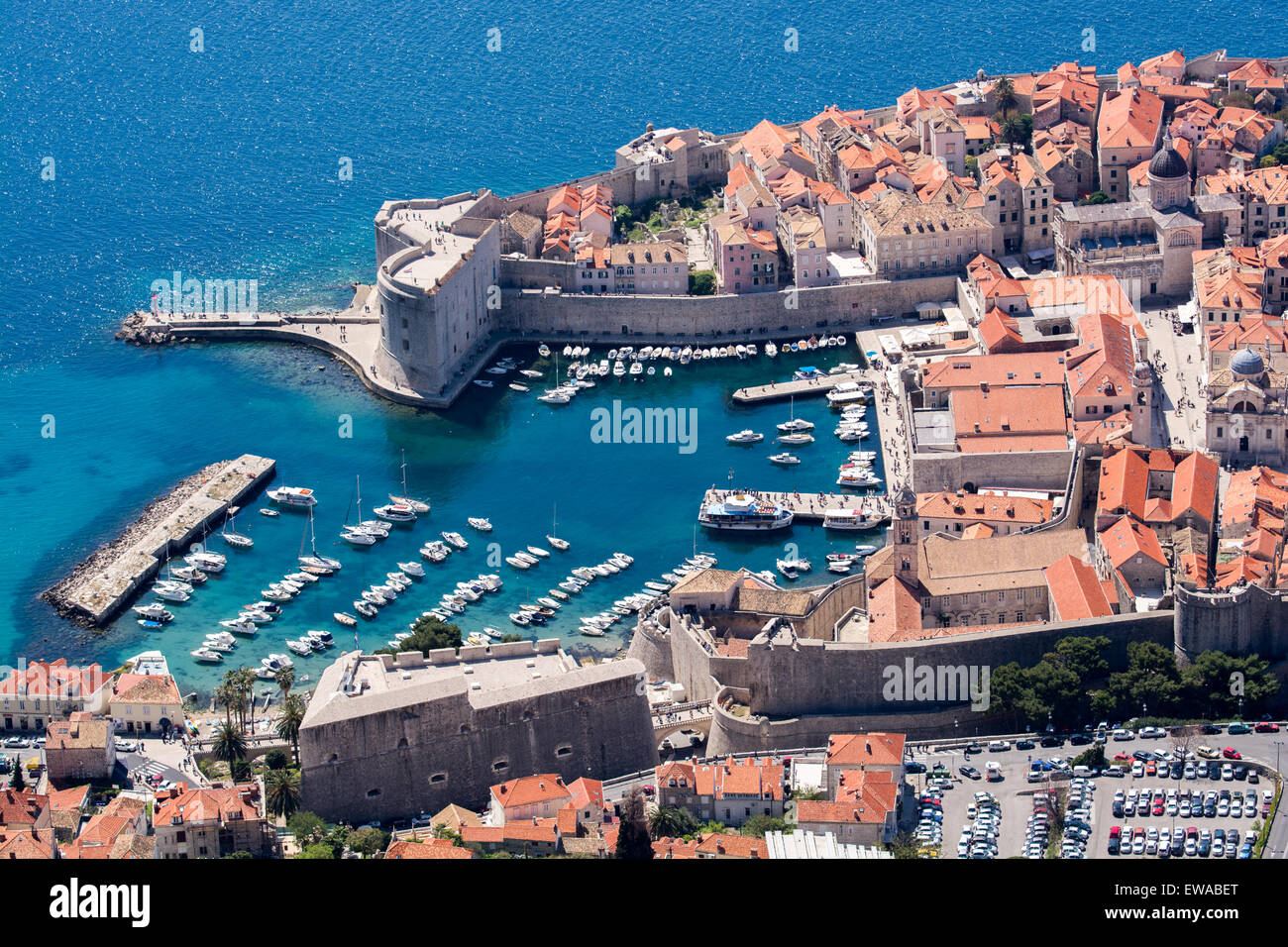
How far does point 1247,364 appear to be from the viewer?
89000mm

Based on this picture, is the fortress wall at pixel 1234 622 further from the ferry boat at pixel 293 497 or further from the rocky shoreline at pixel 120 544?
the rocky shoreline at pixel 120 544

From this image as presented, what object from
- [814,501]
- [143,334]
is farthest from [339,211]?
[814,501]

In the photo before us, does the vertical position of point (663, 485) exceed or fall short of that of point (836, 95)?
it falls short

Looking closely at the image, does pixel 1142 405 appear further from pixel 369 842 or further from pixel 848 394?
pixel 369 842

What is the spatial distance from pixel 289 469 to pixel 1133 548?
44.2 m

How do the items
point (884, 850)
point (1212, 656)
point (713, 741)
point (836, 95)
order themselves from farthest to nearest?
point (836, 95) < point (713, 741) < point (1212, 656) < point (884, 850)

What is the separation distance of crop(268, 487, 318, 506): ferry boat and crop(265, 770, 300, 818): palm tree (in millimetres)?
29636

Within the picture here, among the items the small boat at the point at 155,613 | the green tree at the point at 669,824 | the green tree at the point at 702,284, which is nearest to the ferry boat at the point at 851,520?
the green tree at the point at 702,284

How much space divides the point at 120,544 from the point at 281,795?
28.2 meters

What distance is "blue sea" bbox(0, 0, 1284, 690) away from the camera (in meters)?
94.4
